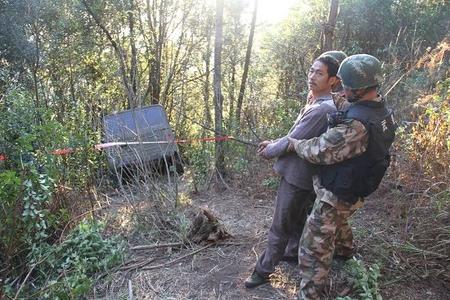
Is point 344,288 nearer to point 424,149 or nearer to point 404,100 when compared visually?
point 424,149

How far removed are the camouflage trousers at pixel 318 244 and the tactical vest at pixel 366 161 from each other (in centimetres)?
11

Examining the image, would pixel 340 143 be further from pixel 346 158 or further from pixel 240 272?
pixel 240 272

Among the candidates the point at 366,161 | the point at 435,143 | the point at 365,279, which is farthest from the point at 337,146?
the point at 435,143

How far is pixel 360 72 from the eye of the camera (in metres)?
2.31

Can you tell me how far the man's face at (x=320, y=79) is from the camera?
2.68 meters

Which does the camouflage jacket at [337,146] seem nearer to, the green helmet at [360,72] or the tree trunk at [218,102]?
the green helmet at [360,72]

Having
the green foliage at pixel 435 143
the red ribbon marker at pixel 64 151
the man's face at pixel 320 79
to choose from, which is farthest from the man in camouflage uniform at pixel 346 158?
the red ribbon marker at pixel 64 151

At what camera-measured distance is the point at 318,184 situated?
255 cm

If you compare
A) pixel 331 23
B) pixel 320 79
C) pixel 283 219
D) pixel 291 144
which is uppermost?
pixel 331 23

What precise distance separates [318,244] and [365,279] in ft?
1.63

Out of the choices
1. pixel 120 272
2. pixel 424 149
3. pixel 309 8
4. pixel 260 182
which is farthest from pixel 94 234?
pixel 309 8

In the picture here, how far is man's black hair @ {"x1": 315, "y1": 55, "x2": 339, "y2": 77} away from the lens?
267 cm

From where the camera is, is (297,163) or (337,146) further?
(297,163)

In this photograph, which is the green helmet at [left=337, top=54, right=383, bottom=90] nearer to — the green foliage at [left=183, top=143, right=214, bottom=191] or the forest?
the forest
